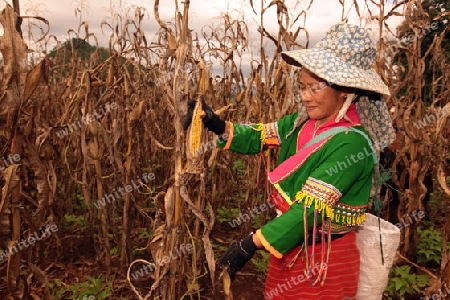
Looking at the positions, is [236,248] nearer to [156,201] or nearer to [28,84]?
[156,201]

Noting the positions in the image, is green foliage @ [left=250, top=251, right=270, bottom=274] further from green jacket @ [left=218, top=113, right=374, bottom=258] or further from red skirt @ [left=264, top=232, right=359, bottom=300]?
green jacket @ [left=218, top=113, right=374, bottom=258]

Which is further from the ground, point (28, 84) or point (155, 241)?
point (28, 84)

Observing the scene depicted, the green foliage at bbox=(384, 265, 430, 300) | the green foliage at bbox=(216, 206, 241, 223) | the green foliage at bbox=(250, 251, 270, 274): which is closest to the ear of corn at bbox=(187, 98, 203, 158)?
the green foliage at bbox=(250, 251, 270, 274)

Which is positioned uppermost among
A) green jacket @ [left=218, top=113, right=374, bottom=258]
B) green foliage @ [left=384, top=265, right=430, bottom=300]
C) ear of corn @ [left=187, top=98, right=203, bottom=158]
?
ear of corn @ [left=187, top=98, right=203, bottom=158]

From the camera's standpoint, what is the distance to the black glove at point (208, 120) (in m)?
1.35

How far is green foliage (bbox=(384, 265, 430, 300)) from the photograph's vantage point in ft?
7.64

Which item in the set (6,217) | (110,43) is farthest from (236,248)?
(110,43)

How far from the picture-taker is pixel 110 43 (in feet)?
8.68

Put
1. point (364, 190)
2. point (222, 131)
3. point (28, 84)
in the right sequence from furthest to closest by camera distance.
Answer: point (222, 131), point (364, 190), point (28, 84)

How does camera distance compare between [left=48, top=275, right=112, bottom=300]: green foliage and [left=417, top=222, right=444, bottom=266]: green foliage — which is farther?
[left=417, top=222, right=444, bottom=266]: green foliage

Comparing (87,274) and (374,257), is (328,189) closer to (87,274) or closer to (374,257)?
(374,257)

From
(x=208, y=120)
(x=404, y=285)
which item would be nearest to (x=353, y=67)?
(x=208, y=120)

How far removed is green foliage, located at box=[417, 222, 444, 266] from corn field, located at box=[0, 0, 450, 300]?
55mm

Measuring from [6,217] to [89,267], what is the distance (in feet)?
4.74
